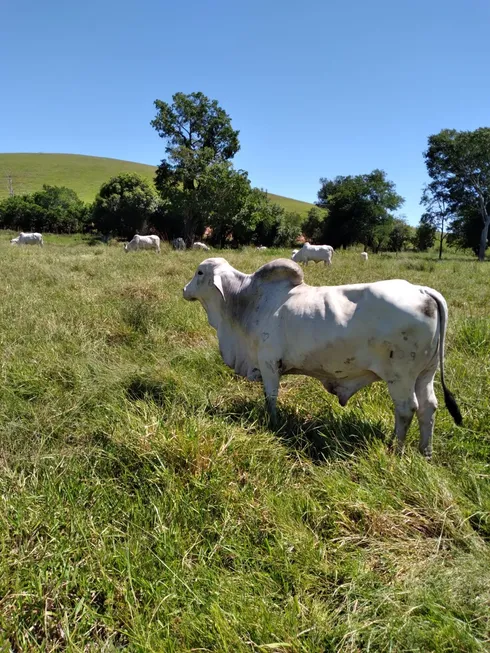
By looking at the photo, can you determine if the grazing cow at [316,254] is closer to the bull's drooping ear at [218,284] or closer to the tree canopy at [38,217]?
the bull's drooping ear at [218,284]

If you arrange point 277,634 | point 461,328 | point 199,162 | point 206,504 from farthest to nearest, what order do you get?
point 199,162 < point 461,328 < point 206,504 < point 277,634

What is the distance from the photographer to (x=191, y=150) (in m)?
28.2

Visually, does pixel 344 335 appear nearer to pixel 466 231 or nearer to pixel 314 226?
pixel 466 231

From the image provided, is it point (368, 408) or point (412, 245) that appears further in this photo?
point (412, 245)

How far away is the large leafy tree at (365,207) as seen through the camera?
40188 mm

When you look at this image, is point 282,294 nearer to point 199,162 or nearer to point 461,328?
point 461,328

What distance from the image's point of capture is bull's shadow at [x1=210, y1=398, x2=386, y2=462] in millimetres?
3170

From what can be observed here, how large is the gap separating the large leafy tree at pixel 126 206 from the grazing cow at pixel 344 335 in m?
34.9

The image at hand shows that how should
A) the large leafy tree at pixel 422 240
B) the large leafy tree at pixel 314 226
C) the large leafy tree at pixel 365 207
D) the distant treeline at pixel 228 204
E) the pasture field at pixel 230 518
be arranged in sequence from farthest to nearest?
the large leafy tree at pixel 422 240 → the large leafy tree at pixel 314 226 → the large leafy tree at pixel 365 207 → the distant treeline at pixel 228 204 → the pasture field at pixel 230 518

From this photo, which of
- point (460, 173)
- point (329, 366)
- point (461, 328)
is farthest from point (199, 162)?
point (329, 366)

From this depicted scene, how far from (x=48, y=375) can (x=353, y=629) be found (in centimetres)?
371

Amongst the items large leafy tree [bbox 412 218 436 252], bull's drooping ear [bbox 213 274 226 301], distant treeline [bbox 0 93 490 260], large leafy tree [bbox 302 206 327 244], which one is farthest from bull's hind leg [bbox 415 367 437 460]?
large leafy tree [bbox 412 218 436 252]

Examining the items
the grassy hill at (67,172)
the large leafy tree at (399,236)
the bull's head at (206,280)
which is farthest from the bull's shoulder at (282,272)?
the grassy hill at (67,172)

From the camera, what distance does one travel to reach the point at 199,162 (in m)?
28.0
